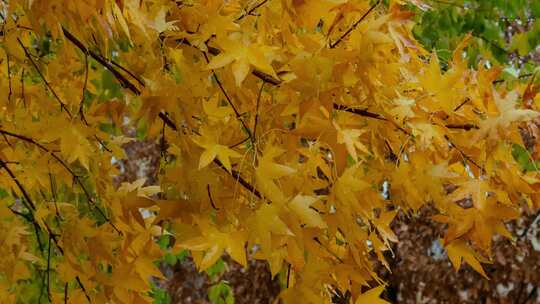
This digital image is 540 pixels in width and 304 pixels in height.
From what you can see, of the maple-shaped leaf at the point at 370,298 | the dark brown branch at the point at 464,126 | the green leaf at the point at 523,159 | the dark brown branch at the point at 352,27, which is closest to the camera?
the dark brown branch at the point at 352,27

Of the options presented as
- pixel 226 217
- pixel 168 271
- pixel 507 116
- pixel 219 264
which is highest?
pixel 507 116

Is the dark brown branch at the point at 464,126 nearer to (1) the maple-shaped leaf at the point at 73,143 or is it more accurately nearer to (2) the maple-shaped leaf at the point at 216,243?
(2) the maple-shaped leaf at the point at 216,243

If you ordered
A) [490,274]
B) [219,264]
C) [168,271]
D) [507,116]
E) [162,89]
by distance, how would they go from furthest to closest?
[168,271], [490,274], [219,264], [162,89], [507,116]

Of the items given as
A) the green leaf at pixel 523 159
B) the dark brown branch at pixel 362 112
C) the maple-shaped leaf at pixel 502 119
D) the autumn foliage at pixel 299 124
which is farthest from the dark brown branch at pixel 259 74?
the green leaf at pixel 523 159

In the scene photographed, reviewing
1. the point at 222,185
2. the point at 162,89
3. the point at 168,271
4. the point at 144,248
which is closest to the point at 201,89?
the point at 162,89

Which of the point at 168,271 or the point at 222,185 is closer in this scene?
the point at 222,185

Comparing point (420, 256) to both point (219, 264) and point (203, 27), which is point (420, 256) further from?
point (203, 27)
